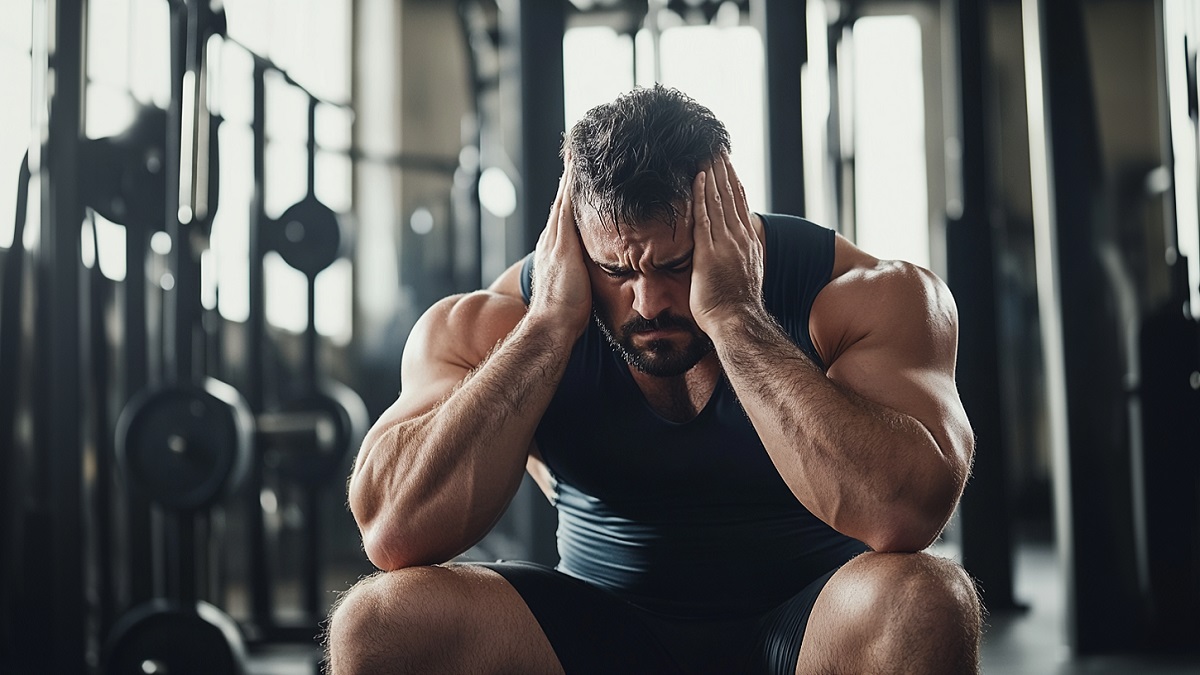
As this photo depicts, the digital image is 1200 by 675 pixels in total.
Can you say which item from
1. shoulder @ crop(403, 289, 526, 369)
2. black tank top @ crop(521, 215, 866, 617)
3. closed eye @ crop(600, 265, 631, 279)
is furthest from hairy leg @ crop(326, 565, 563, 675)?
closed eye @ crop(600, 265, 631, 279)

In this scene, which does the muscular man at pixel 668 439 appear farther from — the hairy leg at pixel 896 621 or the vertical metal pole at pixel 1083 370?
the vertical metal pole at pixel 1083 370

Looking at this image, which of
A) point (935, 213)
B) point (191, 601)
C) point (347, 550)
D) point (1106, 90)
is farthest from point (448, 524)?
point (1106, 90)

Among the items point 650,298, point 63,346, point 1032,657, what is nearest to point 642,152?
point 650,298

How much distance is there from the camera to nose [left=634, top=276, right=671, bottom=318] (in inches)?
57.7

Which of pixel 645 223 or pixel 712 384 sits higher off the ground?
pixel 645 223

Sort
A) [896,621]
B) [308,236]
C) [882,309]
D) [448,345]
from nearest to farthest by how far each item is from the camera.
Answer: [896,621], [882,309], [448,345], [308,236]

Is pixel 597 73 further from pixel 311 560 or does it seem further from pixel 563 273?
pixel 563 273

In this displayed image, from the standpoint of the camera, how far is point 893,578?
4.02ft

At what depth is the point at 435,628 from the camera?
4.34 feet

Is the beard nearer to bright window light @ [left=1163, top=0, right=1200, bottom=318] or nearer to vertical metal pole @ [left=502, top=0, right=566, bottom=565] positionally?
vertical metal pole @ [left=502, top=0, right=566, bottom=565]

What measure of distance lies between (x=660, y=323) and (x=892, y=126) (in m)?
5.70

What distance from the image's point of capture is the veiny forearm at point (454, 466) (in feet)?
→ 4.57

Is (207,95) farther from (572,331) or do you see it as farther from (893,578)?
(893,578)

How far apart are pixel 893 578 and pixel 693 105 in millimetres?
748
